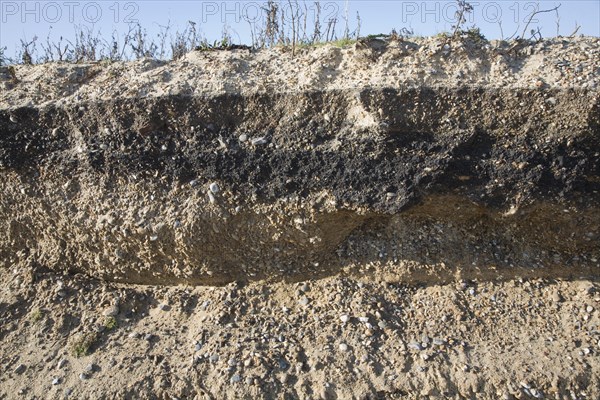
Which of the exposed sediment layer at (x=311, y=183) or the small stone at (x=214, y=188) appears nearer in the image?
the exposed sediment layer at (x=311, y=183)

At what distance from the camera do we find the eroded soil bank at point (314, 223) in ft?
9.85

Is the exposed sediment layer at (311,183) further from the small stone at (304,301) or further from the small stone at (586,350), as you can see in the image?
the small stone at (586,350)

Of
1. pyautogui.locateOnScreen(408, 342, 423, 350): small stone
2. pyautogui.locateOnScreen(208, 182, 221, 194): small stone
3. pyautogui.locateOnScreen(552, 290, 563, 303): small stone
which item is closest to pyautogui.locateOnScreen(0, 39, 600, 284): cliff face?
pyautogui.locateOnScreen(208, 182, 221, 194): small stone

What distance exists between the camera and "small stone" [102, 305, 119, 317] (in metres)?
3.47

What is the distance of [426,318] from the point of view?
126 inches

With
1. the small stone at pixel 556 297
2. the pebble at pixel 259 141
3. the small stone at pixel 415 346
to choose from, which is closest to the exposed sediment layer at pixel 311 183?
the pebble at pixel 259 141

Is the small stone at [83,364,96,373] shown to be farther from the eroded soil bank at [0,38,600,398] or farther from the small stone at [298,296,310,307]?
the small stone at [298,296,310,307]

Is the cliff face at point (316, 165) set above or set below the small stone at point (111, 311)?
above

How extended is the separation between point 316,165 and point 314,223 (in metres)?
0.40

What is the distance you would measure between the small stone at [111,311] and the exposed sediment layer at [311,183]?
25cm

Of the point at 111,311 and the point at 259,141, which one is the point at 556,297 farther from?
the point at 111,311

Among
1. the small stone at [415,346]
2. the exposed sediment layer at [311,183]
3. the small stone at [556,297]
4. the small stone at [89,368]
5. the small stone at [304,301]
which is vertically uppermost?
the exposed sediment layer at [311,183]

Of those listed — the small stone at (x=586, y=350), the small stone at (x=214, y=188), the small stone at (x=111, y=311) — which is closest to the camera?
the small stone at (x=586, y=350)

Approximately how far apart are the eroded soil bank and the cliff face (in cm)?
1
